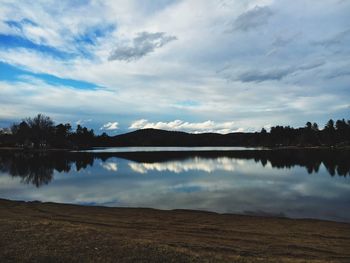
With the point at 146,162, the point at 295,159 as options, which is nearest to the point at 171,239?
the point at 146,162

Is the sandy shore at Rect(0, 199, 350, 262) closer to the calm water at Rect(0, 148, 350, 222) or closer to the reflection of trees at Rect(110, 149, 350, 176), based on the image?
the calm water at Rect(0, 148, 350, 222)

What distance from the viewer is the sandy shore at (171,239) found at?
11281 millimetres

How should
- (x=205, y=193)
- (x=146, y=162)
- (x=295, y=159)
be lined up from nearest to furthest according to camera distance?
(x=205, y=193) < (x=146, y=162) < (x=295, y=159)

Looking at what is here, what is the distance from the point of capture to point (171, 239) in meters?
15.1

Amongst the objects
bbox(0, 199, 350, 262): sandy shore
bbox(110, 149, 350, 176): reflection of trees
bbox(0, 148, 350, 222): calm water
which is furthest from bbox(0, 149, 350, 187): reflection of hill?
bbox(0, 199, 350, 262): sandy shore

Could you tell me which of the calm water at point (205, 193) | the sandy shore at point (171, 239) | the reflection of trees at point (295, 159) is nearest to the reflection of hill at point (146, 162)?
the reflection of trees at point (295, 159)

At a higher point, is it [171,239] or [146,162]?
[146,162]

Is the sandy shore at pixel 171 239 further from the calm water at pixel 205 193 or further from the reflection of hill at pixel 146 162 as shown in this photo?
the reflection of hill at pixel 146 162

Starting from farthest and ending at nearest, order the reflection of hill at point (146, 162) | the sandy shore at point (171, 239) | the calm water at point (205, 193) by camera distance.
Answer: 1. the reflection of hill at point (146, 162)
2. the calm water at point (205, 193)
3. the sandy shore at point (171, 239)

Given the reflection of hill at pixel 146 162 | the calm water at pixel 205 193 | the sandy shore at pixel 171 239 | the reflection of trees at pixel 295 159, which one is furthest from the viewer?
the reflection of trees at pixel 295 159

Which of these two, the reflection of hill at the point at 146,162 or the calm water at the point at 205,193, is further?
the reflection of hill at the point at 146,162

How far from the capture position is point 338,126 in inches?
7500

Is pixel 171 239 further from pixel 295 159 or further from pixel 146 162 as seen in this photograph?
pixel 295 159

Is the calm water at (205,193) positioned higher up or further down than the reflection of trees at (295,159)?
further down
